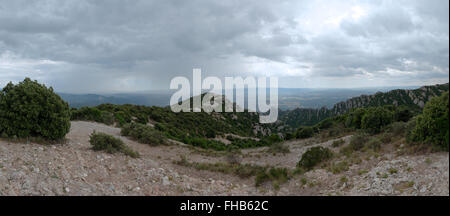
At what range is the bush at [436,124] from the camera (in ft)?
21.8

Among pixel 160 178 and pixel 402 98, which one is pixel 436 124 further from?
pixel 402 98

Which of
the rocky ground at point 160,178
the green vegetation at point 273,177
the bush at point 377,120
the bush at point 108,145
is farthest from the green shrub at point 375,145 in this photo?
the bush at point 108,145

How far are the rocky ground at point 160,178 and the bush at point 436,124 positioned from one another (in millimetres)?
466

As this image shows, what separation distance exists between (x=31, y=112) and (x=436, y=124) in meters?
15.9

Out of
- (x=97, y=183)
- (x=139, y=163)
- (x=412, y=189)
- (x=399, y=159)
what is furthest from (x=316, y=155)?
(x=97, y=183)

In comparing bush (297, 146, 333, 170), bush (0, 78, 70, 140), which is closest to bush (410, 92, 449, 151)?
bush (297, 146, 333, 170)

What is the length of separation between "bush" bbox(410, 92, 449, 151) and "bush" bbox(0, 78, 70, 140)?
15.4 metres

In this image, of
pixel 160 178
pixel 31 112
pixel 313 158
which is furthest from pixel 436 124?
pixel 31 112

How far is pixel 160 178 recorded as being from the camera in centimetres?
877

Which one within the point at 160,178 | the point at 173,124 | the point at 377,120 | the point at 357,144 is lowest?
the point at 173,124

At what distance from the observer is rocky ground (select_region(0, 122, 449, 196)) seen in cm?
607

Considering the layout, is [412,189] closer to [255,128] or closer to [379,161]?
[379,161]

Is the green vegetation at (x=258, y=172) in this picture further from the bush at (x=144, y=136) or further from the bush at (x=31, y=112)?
the bush at (x=144, y=136)
